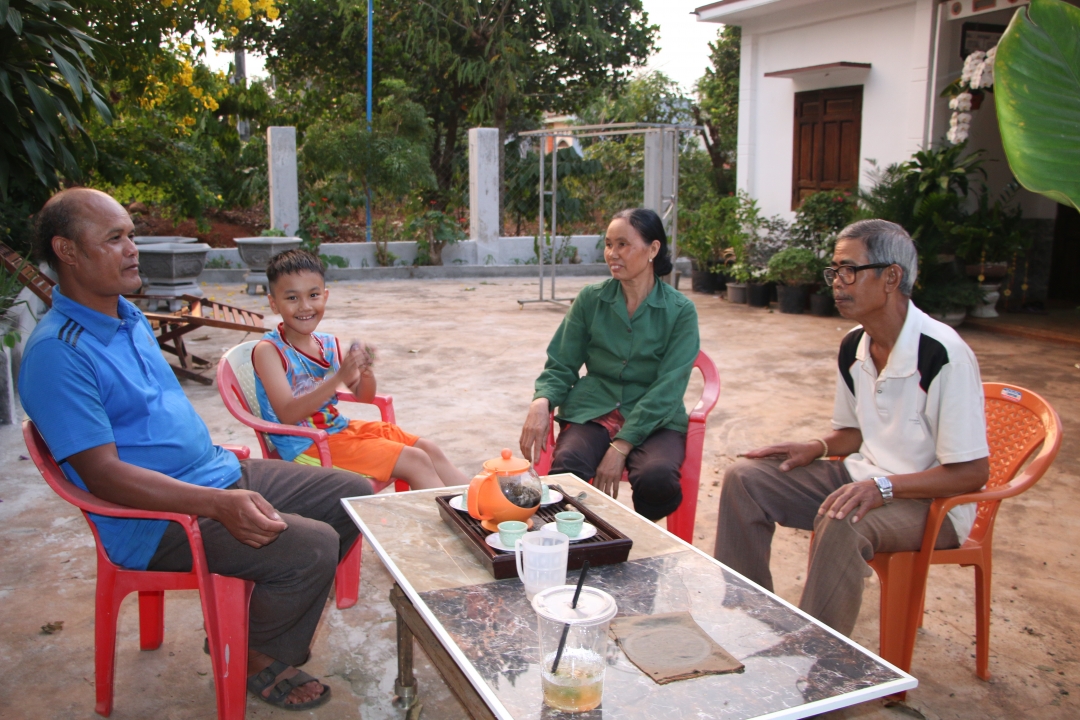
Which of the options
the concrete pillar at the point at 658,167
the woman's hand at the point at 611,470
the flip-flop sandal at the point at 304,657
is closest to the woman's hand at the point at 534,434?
the woman's hand at the point at 611,470

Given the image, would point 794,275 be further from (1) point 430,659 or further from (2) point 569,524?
(1) point 430,659

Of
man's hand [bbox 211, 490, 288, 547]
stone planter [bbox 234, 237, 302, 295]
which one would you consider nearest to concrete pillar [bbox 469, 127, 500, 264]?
stone planter [bbox 234, 237, 302, 295]

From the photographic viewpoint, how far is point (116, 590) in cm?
230

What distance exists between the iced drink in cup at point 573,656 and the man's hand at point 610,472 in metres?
1.43

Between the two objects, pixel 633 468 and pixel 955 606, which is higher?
pixel 633 468

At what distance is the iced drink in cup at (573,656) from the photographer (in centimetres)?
146

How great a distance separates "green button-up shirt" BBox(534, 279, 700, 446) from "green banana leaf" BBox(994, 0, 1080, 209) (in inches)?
66.6

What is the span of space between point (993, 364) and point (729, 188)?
901cm

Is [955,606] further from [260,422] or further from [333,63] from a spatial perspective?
[333,63]

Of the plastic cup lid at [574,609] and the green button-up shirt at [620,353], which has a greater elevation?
the green button-up shirt at [620,353]

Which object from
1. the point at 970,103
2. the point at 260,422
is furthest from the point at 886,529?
the point at 970,103

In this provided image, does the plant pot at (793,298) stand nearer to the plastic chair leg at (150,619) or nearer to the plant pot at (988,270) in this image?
the plant pot at (988,270)

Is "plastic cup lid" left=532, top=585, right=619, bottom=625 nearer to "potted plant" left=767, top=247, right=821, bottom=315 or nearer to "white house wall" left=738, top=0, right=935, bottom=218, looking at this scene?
"potted plant" left=767, top=247, right=821, bottom=315

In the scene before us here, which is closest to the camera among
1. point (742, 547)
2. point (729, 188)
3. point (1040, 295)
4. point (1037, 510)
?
point (742, 547)
